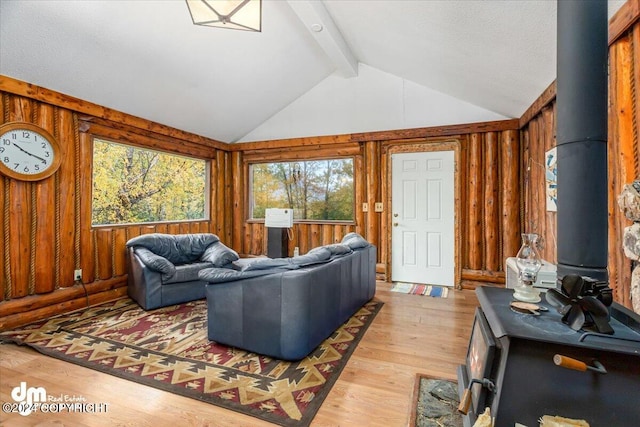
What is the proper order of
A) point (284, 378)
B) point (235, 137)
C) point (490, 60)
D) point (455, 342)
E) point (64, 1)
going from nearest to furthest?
point (284, 378), point (64, 1), point (455, 342), point (490, 60), point (235, 137)

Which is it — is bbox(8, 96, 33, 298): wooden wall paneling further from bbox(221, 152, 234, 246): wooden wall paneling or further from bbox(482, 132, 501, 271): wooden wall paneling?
bbox(482, 132, 501, 271): wooden wall paneling

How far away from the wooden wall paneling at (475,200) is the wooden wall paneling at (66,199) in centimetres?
512

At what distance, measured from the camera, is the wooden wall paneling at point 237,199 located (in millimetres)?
5840

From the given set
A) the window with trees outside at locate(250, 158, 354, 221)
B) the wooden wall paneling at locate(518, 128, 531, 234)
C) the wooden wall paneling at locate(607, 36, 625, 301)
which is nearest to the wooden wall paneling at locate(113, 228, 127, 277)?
the window with trees outside at locate(250, 158, 354, 221)

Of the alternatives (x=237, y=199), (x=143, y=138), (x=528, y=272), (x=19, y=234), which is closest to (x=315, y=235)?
(x=237, y=199)

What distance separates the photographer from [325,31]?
3.30 m

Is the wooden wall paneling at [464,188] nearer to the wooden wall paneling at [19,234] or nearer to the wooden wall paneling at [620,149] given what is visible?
the wooden wall paneling at [620,149]

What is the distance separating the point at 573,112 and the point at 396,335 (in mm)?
2167

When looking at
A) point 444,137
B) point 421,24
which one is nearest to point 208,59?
point 421,24

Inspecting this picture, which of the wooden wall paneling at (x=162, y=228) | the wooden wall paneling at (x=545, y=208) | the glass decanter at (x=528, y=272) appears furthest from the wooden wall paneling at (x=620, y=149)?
the wooden wall paneling at (x=162, y=228)

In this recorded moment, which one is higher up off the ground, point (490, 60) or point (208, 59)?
point (208, 59)

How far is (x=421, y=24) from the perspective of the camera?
2701 mm

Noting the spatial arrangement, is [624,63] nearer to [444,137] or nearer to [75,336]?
[444,137]

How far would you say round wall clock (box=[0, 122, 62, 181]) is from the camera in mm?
2895
